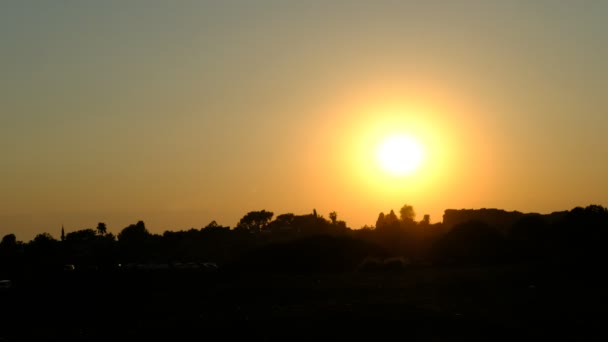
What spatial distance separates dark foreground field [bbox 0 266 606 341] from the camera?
89.0 ft

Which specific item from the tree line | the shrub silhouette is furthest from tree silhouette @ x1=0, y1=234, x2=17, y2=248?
the shrub silhouette

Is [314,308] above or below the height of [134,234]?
below

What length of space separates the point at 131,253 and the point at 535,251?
257ft

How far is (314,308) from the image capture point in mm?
34438

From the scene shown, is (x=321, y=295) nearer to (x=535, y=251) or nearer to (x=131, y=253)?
(x=535, y=251)

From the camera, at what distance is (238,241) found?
497 ft

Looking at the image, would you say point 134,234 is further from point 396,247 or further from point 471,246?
point 471,246

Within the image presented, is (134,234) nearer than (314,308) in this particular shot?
No

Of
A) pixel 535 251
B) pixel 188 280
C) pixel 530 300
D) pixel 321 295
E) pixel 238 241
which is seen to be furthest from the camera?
pixel 238 241

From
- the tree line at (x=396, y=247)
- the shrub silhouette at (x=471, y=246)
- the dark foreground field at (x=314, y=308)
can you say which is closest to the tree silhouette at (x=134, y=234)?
the tree line at (x=396, y=247)


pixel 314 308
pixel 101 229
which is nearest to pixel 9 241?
pixel 101 229

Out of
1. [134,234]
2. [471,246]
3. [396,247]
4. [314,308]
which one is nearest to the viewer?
[314,308]

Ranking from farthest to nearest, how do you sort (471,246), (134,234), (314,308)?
1. (134,234)
2. (471,246)
3. (314,308)

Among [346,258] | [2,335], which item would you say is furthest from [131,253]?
[2,335]
